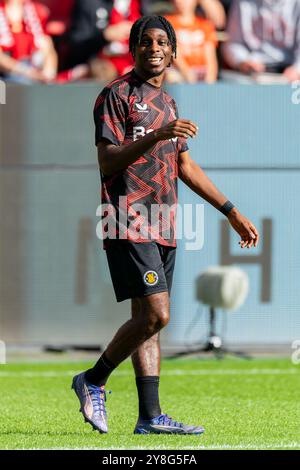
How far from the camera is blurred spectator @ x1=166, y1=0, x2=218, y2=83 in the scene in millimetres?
14273

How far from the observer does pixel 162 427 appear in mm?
6613

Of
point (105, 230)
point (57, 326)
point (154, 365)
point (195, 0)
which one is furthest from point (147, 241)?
point (195, 0)

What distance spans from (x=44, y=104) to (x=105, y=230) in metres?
7.31

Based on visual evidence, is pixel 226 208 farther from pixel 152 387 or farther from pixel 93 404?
pixel 93 404

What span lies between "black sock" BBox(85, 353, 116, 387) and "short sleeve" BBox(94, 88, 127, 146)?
1.22m

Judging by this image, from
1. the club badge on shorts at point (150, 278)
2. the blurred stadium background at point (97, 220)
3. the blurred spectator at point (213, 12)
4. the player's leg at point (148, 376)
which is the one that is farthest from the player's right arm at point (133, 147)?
the blurred spectator at point (213, 12)

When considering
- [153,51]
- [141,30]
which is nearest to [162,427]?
[153,51]

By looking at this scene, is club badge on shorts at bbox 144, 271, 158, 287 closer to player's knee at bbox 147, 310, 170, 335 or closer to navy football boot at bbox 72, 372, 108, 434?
player's knee at bbox 147, 310, 170, 335

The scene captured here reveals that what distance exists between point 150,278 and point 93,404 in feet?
2.57

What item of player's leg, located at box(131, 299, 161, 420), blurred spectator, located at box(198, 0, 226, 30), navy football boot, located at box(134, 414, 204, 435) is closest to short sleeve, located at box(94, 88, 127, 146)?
player's leg, located at box(131, 299, 161, 420)

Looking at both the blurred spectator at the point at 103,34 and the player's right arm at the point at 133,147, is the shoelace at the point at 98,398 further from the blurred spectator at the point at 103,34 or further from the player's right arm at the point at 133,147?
the blurred spectator at the point at 103,34

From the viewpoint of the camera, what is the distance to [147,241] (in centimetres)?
655
